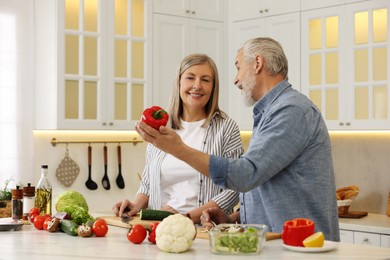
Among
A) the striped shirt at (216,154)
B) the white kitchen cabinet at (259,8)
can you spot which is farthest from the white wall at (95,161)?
the striped shirt at (216,154)

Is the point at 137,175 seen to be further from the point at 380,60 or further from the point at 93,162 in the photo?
the point at 380,60

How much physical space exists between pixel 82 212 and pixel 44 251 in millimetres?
522

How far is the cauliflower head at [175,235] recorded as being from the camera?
224 cm

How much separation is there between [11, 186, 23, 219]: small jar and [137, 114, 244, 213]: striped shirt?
66 centimetres

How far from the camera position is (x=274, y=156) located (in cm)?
258

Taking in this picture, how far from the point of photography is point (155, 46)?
5.27 meters

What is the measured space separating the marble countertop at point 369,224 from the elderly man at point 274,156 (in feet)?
5.05

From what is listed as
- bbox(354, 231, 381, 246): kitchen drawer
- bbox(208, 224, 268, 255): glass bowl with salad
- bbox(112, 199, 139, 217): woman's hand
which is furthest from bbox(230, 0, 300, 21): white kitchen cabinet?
bbox(208, 224, 268, 255): glass bowl with salad

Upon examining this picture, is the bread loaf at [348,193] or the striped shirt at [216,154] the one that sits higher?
the striped shirt at [216,154]

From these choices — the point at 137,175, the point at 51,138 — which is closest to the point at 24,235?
the point at 51,138

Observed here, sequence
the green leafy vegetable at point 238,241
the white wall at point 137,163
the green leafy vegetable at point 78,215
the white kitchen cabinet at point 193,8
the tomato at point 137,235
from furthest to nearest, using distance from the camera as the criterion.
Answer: the white kitchen cabinet at point 193,8 < the white wall at point 137,163 < the green leafy vegetable at point 78,215 < the tomato at point 137,235 < the green leafy vegetable at point 238,241

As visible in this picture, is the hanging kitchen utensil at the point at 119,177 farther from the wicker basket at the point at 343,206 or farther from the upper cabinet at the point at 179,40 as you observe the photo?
the wicker basket at the point at 343,206

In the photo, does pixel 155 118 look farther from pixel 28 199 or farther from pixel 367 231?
pixel 367 231

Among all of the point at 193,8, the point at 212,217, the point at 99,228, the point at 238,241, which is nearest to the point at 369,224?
the point at 212,217
